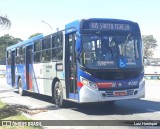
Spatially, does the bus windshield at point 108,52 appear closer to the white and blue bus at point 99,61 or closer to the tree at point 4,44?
the white and blue bus at point 99,61

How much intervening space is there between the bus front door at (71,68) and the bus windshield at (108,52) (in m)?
0.72

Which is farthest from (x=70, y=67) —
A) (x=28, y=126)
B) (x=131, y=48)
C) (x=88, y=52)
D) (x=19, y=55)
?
(x=19, y=55)

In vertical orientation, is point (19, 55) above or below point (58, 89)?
above

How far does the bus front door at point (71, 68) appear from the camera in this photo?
498 inches

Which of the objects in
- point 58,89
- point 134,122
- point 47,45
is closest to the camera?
point 134,122

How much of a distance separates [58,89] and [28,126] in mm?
4874

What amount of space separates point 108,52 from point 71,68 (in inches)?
63.1

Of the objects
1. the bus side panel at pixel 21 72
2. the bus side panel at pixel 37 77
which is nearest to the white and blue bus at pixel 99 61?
the bus side panel at pixel 37 77

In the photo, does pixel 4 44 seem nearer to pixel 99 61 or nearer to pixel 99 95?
pixel 99 61

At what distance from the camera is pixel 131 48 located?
1273 cm

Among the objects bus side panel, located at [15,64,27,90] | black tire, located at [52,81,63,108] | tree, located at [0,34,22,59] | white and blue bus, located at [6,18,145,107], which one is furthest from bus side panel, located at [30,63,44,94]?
tree, located at [0,34,22,59]

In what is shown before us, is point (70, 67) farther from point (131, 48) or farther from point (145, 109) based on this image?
point (145, 109)

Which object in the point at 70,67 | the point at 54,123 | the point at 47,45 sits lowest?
the point at 54,123

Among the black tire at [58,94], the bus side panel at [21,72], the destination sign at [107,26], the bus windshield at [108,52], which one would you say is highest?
the destination sign at [107,26]
